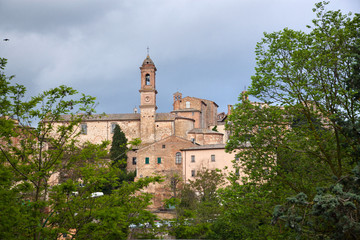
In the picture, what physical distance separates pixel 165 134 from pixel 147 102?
20.0 ft

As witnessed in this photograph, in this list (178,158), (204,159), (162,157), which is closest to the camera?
(204,159)

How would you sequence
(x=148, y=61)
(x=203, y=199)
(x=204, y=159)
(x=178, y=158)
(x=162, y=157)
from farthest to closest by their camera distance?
(x=148, y=61) < (x=162, y=157) < (x=178, y=158) < (x=204, y=159) < (x=203, y=199)

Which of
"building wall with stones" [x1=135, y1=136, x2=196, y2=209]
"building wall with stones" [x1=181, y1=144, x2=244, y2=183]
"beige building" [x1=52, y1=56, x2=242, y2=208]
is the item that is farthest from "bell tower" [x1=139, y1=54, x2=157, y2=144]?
"building wall with stones" [x1=181, y1=144, x2=244, y2=183]

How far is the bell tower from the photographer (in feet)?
195

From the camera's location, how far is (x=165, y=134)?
59.1m

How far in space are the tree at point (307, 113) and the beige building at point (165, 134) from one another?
31486mm

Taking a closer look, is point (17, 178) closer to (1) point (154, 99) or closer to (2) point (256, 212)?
(2) point (256, 212)

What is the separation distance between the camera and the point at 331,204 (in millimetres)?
9008

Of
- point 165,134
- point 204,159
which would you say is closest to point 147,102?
point 165,134

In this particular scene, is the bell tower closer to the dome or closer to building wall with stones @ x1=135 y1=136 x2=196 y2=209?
the dome

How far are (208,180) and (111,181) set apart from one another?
27485 mm

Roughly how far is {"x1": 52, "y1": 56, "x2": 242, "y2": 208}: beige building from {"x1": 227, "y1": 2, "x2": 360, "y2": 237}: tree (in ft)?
103

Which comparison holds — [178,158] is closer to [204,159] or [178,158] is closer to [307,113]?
[204,159]

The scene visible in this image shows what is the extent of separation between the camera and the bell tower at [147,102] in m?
59.5
